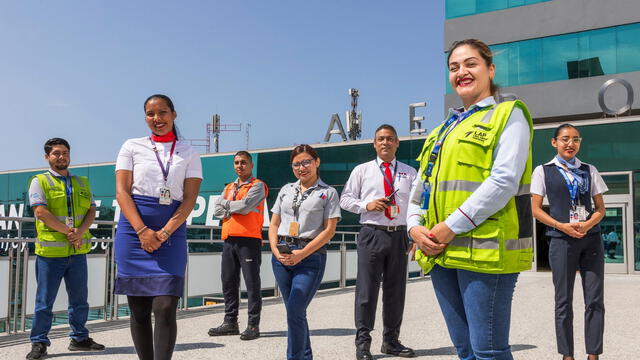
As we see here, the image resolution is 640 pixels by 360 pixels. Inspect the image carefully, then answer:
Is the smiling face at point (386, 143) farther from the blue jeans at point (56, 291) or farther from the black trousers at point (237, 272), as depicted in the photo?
the blue jeans at point (56, 291)

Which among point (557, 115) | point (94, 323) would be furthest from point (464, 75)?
point (557, 115)

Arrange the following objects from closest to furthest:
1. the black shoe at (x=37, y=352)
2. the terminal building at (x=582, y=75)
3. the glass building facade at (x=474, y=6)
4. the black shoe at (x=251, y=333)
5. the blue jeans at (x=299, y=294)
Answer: the blue jeans at (x=299, y=294), the black shoe at (x=37, y=352), the black shoe at (x=251, y=333), the terminal building at (x=582, y=75), the glass building facade at (x=474, y=6)

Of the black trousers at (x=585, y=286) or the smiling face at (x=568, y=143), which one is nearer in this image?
the black trousers at (x=585, y=286)

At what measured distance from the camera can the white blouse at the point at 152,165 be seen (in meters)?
3.61

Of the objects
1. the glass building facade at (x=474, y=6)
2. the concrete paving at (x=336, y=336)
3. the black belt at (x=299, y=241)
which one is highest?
the glass building facade at (x=474, y=6)

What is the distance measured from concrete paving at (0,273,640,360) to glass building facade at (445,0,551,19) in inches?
704

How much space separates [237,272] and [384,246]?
2.07m

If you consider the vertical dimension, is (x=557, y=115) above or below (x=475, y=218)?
above

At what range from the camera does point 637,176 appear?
1816 centimetres

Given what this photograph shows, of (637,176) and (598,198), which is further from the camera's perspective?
(637,176)

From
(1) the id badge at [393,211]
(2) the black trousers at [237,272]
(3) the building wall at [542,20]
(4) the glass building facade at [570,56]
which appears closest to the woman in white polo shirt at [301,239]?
(1) the id badge at [393,211]

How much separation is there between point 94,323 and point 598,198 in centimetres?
581

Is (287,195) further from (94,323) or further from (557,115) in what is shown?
(557,115)

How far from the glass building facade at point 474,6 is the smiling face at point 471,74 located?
23.7 meters
